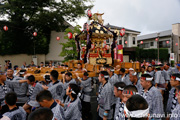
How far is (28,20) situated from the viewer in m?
17.6

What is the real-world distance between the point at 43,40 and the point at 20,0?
6053 mm

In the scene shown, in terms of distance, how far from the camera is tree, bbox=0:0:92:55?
53.1 feet

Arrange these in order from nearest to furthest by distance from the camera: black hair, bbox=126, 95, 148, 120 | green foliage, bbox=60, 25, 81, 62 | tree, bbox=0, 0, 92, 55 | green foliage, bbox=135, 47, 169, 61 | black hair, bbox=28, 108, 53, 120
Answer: black hair, bbox=126, 95, 148, 120
black hair, bbox=28, 108, 53, 120
green foliage, bbox=60, 25, 81, 62
tree, bbox=0, 0, 92, 55
green foliage, bbox=135, 47, 169, 61

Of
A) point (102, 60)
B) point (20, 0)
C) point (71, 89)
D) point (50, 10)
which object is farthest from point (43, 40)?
point (71, 89)

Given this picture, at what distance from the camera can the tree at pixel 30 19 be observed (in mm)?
16172

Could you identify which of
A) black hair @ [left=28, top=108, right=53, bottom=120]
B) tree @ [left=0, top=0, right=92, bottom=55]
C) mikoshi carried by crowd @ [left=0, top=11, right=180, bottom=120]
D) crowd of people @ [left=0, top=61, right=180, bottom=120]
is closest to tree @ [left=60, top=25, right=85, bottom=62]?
tree @ [left=0, top=0, right=92, bottom=55]

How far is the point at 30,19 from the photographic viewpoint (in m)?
17.4

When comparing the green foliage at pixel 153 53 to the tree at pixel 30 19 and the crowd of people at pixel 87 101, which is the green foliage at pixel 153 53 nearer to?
the tree at pixel 30 19

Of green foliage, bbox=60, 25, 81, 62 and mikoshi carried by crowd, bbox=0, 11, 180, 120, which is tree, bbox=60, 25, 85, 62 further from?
mikoshi carried by crowd, bbox=0, 11, 180, 120

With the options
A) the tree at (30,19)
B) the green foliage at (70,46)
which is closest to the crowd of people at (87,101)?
the green foliage at (70,46)

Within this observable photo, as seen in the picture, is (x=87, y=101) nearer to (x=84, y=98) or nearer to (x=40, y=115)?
(x=84, y=98)

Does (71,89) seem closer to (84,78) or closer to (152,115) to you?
(152,115)

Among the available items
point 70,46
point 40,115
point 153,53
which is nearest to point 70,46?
point 70,46

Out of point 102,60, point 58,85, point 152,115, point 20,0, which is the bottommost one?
point 152,115
